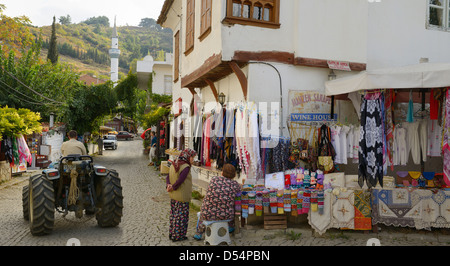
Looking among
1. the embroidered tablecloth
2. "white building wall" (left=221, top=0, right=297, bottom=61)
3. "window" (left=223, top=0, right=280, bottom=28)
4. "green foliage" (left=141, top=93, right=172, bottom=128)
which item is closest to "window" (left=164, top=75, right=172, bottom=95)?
"green foliage" (left=141, top=93, right=172, bottom=128)

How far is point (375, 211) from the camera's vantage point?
677cm

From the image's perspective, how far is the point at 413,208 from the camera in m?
6.74

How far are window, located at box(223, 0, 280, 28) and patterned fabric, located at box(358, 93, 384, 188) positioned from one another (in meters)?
2.96

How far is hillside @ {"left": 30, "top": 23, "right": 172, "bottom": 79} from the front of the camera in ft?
468

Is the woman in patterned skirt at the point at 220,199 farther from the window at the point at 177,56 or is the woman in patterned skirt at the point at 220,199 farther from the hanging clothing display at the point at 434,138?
the window at the point at 177,56

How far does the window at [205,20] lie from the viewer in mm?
9477

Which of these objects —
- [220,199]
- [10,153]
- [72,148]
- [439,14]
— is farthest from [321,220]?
[10,153]

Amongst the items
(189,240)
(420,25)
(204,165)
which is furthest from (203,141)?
(420,25)

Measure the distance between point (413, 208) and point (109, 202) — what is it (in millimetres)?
5644

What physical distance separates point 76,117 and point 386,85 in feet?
72.4

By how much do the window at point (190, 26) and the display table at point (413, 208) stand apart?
7306 mm

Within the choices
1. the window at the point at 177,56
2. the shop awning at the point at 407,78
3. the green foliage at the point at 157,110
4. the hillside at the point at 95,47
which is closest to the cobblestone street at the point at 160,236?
the shop awning at the point at 407,78

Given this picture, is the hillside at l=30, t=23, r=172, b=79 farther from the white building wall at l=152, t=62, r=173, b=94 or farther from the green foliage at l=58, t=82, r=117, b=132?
the white building wall at l=152, t=62, r=173, b=94

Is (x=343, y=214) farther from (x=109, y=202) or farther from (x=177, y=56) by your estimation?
(x=177, y=56)
